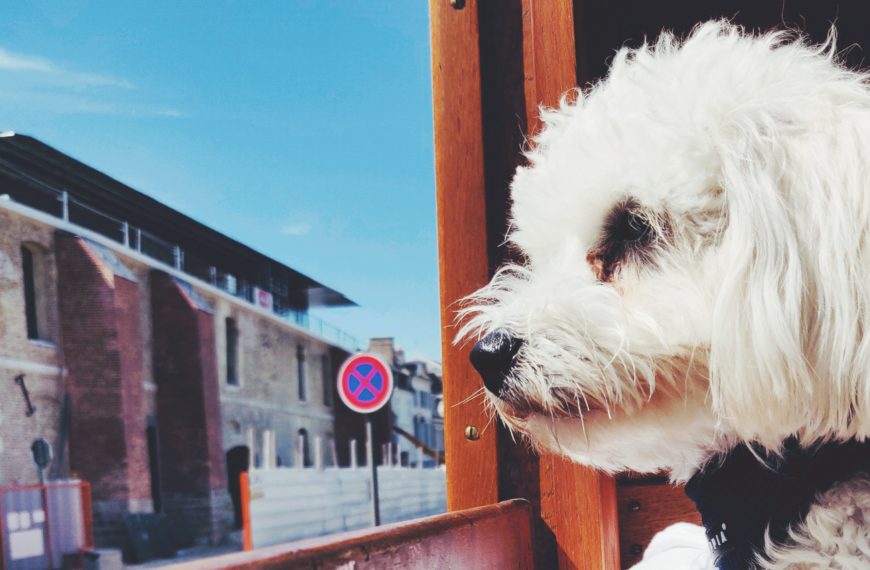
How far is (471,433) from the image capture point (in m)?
1.83

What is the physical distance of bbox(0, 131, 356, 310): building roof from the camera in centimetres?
2317

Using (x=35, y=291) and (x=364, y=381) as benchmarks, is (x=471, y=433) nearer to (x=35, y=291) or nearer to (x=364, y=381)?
(x=364, y=381)

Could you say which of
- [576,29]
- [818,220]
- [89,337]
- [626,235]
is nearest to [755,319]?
[818,220]

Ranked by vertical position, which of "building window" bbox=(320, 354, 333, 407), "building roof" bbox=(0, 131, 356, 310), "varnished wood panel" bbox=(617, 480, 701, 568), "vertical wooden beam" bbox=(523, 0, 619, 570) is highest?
"building roof" bbox=(0, 131, 356, 310)

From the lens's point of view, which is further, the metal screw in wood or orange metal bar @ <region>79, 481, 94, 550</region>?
orange metal bar @ <region>79, 481, 94, 550</region>

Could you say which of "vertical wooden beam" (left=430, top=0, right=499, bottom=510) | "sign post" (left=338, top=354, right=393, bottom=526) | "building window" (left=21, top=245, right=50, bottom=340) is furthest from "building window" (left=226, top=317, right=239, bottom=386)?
"vertical wooden beam" (left=430, top=0, right=499, bottom=510)

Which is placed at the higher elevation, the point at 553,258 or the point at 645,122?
the point at 645,122

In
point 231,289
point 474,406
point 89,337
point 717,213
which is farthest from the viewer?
point 231,289

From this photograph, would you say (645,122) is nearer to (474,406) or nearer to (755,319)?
(755,319)

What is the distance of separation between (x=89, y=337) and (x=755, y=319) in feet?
77.5

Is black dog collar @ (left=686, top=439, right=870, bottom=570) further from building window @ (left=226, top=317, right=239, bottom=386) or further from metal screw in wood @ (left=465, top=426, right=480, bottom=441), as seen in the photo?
building window @ (left=226, top=317, right=239, bottom=386)

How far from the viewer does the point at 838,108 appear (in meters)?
1.14

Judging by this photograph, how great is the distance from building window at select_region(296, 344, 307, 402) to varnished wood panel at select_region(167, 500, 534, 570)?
1281 inches

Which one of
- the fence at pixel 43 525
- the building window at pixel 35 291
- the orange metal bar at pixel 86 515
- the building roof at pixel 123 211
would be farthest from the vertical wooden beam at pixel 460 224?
the building roof at pixel 123 211
